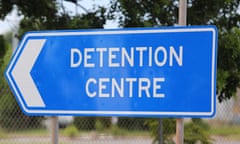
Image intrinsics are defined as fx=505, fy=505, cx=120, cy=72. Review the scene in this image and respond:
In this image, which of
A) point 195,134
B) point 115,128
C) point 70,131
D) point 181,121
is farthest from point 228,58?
point 70,131

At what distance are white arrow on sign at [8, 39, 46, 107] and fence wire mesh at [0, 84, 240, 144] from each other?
400 centimetres

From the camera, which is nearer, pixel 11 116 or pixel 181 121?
pixel 181 121

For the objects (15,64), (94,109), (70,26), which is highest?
(15,64)

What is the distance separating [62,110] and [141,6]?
13.1ft

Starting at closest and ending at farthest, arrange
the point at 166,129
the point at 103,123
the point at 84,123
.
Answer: the point at 166,129, the point at 103,123, the point at 84,123

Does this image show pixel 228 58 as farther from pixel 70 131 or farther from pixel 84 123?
pixel 70 131

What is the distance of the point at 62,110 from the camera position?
2.96 meters

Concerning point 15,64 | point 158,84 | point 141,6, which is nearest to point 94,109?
point 158,84

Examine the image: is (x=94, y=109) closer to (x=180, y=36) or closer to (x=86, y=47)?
(x=86, y=47)

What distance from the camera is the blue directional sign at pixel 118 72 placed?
8.95ft

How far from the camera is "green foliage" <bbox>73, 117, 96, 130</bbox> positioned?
28.9 feet

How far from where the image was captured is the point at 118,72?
286 centimetres

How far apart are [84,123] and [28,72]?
21.8ft

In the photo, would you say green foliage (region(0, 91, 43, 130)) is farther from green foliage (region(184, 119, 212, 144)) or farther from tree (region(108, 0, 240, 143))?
green foliage (region(184, 119, 212, 144))
